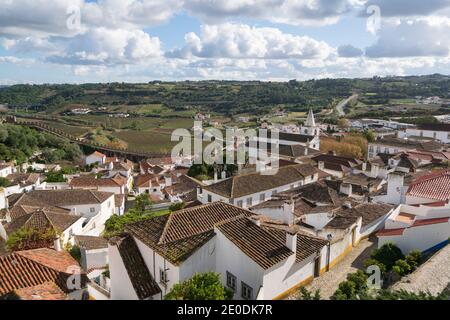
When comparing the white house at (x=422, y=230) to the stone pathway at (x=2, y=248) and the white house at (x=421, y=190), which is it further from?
the stone pathway at (x=2, y=248)

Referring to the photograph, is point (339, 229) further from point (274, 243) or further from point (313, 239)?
point (274, 243)

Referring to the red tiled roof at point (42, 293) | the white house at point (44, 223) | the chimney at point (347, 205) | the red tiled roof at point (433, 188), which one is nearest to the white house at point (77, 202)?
the white house at point (44, 223)

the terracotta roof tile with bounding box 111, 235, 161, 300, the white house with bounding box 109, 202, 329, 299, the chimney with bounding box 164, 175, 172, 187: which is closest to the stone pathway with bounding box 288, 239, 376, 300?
the white house with bounding box 109, 202, 329, 299

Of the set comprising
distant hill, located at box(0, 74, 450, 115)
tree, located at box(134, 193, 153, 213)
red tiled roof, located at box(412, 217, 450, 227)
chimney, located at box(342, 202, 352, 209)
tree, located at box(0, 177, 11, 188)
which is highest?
distant hill, located at box(0, 74, 450, 115)

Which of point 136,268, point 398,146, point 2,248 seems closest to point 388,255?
point 136,268

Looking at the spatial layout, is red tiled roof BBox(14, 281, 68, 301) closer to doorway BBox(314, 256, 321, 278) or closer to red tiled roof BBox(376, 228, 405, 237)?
doorway BBox(314, 256, 321, 278)

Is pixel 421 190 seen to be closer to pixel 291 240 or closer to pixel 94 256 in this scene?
pixel 291 240
